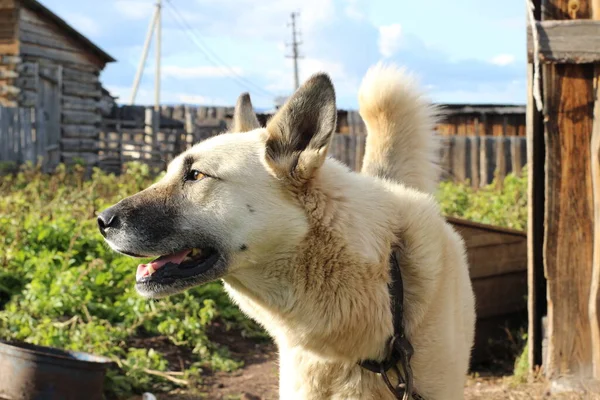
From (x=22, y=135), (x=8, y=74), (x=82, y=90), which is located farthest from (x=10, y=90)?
(x=82, y=90)

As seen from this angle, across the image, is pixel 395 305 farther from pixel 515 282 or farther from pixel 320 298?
pixel 515 282

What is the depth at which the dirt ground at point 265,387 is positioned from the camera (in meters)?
4.68

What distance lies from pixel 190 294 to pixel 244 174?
11.3 feet

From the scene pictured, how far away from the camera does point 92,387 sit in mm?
4090

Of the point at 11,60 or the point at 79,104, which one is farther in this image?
the point at 79,104

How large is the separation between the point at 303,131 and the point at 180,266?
0.69 meters

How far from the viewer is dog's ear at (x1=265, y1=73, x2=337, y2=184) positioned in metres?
2.60

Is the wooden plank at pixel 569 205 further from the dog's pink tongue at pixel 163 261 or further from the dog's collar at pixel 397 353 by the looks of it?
the dog's pink tongue at pixel 163 261

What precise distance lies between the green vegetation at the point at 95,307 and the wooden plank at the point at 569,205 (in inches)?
49.9

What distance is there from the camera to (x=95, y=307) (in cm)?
539

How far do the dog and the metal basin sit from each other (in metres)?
1.54

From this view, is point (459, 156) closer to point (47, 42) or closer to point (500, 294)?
point (500, 294)

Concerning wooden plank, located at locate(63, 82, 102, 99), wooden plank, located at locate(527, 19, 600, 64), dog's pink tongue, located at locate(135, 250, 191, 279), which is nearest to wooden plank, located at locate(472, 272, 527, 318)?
wooden plank, located at locate(527, 19, 600, 64)

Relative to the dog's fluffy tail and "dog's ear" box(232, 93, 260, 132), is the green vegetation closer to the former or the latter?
the dog's fluffy tail
